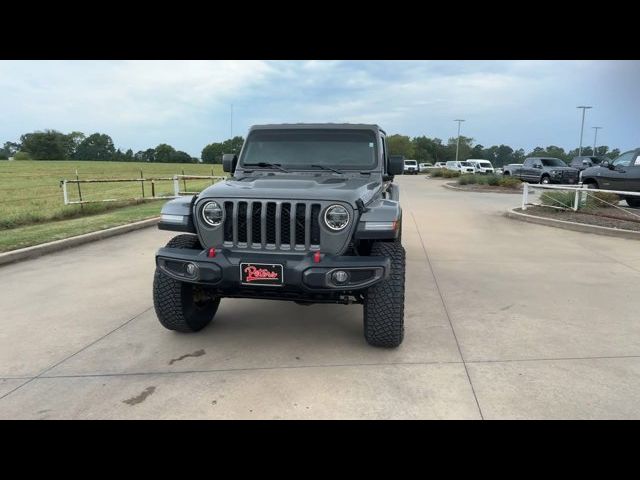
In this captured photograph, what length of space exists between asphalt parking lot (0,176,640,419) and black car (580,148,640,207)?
309 inches

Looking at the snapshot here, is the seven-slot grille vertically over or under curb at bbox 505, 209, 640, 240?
over

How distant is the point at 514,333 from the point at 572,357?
1.90 ft

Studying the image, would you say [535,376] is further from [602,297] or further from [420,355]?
[602,297]

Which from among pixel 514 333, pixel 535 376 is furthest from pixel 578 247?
pixel 535 376

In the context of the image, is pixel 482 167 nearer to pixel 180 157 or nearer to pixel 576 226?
pixel 576 226

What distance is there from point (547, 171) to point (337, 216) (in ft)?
81.1

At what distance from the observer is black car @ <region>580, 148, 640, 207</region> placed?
42.6ft

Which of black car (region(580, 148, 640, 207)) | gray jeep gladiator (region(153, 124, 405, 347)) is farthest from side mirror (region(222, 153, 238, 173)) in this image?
black car (region(580, 148, 640, 207))

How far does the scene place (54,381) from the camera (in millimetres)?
3344

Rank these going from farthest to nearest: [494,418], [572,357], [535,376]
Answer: [572,357] → [535,376] → [494,418]

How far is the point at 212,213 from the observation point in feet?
12.1

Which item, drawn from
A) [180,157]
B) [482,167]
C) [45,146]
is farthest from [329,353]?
[45,146]

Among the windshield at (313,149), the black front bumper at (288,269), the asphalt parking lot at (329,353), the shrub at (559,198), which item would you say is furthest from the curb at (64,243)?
the shrub at (559,198)

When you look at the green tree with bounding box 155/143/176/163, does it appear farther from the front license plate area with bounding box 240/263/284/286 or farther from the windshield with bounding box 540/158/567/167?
the front license plate area with bounding box 240/263/284/286
